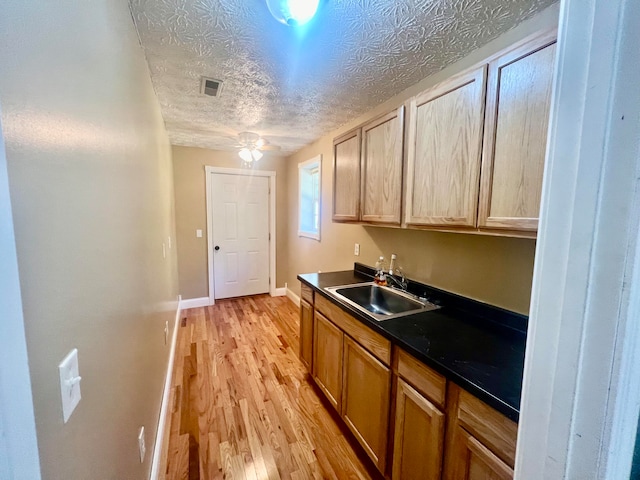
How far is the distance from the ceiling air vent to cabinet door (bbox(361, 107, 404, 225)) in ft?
3.66

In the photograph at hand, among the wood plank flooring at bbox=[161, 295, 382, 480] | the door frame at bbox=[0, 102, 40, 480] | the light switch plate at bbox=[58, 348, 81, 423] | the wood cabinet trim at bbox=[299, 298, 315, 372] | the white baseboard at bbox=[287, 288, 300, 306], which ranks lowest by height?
the wood plank flooring at bbox=[161, 295, 382, 480]

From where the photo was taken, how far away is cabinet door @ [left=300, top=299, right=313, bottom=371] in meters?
2.22

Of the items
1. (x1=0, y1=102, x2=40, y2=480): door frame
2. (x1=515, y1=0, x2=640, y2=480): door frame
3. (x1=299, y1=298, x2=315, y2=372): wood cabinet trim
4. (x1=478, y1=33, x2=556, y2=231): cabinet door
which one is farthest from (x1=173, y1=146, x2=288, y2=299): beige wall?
(x1=515, y1=0, x2=640, y2=480): door frame

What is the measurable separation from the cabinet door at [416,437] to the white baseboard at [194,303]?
136 inches

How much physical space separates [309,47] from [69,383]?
5.71ft

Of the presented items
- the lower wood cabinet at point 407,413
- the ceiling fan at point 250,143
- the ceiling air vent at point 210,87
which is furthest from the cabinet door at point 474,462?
the ceiling fan at point 250,143

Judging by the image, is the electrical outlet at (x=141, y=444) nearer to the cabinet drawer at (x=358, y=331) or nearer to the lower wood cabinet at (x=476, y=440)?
the cabinet drawer at (x=358, y=331)

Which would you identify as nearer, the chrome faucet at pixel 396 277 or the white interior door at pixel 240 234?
the chrome faucet at pixel 396 277

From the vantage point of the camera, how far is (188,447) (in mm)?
1657

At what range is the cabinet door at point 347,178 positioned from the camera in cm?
208

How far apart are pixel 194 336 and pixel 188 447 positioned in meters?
1.57

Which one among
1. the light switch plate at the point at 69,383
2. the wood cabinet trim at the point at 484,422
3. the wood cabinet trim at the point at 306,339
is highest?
the light switch plate at the point at 69,383

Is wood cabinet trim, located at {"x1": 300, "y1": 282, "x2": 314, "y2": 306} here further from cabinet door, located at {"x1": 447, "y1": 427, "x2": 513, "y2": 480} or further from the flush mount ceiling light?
the flush mount ceiling light

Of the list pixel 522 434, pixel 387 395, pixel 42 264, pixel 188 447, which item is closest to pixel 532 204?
pixel 522 434
